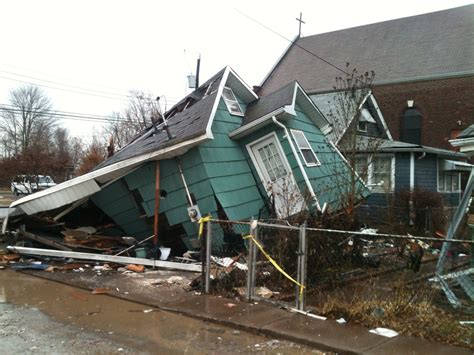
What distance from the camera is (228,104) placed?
41.4ft

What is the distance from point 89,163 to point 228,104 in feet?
70.1

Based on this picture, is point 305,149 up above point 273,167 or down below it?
above

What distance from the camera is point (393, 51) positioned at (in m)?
31.4

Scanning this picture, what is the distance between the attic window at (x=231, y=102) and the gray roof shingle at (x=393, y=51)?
18.0 m

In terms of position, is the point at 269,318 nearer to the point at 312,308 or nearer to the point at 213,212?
the point at 312,308

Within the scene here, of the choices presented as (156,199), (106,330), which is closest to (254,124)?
(156,199)

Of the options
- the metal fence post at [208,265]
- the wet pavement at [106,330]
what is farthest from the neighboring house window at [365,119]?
the wet pavement at [106,330]

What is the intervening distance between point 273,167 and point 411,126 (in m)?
20.5

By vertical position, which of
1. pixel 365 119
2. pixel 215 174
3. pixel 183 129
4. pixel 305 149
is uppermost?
pixel 365 119

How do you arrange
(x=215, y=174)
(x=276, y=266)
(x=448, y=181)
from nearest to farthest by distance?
(x=276, y=266)
(x=215, y=174)
(x=448, y=181)

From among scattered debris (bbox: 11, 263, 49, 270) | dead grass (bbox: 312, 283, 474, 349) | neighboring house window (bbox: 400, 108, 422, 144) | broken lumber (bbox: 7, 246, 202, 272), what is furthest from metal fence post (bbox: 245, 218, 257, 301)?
neighboring house window (bbox: 400, 108, 422, 144)

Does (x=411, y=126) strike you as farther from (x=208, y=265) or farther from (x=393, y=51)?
(x=208, y=265)

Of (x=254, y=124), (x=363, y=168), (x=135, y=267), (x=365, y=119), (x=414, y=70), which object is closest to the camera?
(x=135, y=267)

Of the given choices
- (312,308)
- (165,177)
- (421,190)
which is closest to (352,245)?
(312,308)
